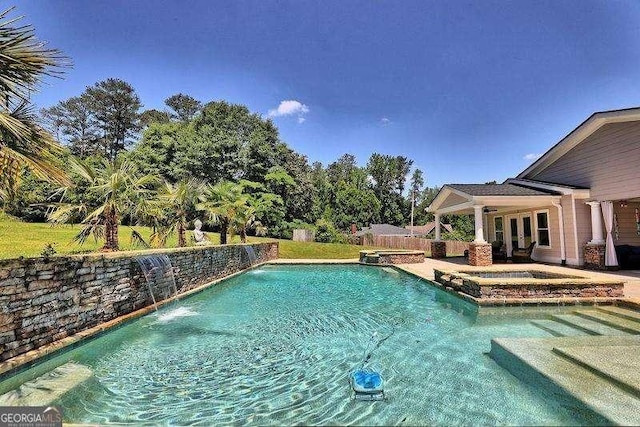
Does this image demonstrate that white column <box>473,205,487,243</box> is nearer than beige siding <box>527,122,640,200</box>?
No

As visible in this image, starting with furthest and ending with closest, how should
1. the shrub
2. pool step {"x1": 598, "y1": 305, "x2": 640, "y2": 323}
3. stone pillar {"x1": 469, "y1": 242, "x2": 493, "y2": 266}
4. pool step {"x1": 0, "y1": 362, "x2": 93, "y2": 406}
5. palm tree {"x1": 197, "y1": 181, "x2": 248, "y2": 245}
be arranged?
the shrub → palm tree {"x1": 197, "y1": 181, "x2": 248, "y2": 245} → stone pillar {"x1": 469, "y1": 242, "x2": 493, "y2": 266} → pool step {"x1": 598, "y1": 305, "x2": 640, "y2": 323} → pool step {"x1": 0, "y1": 362, "x2": 93, "y2": 406}

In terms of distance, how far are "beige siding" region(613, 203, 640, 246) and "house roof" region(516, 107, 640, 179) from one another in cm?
301

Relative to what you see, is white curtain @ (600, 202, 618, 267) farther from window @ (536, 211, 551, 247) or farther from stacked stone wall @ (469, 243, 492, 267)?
stacked stone wall @ (469, 243, 492, 267)

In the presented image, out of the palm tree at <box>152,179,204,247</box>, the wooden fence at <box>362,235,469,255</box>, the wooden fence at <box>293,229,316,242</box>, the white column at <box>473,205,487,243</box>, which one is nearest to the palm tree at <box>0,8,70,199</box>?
the palm tree at <box>152,179,204,247</box>

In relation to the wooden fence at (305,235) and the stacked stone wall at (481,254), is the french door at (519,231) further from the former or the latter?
the wooden fence at (305,235)


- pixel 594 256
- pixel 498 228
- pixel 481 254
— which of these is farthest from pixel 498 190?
A: pixel 498 228

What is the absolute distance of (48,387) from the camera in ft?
13.3

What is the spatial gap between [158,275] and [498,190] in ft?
45.6

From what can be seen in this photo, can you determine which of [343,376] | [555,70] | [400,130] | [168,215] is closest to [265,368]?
[343,376]

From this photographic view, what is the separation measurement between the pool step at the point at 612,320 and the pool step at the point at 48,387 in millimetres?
8657

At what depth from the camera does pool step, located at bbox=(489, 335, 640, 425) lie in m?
3.26

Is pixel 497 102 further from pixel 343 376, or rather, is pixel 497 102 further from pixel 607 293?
pixel 343 376

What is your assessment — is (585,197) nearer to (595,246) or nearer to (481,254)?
(595,246)

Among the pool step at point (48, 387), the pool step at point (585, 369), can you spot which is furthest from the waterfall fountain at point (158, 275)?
the pool step at point (585, 369)
